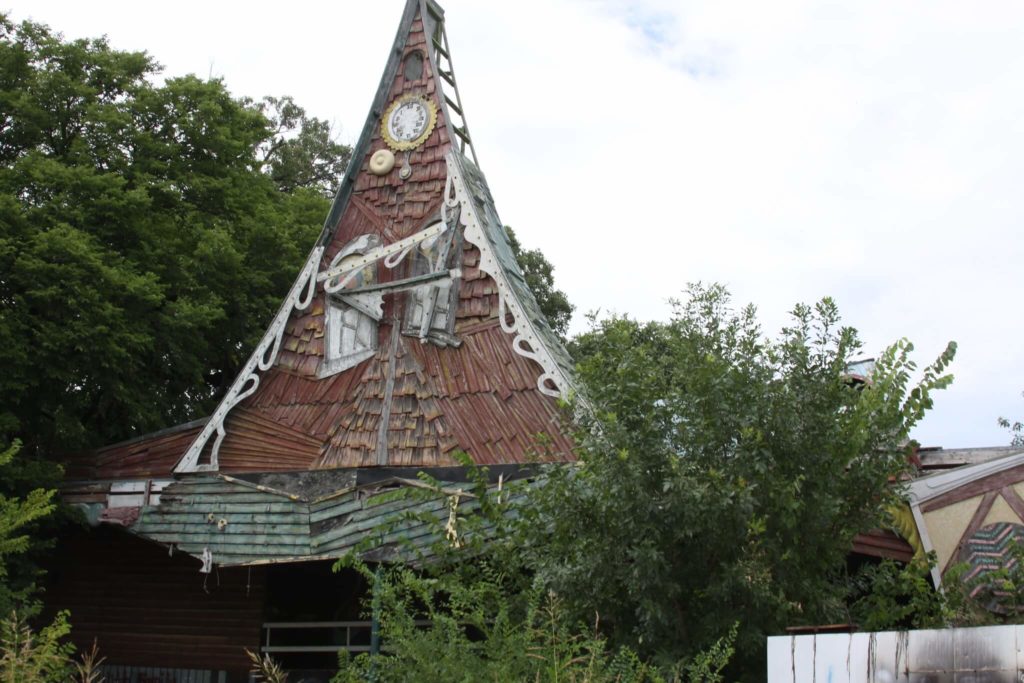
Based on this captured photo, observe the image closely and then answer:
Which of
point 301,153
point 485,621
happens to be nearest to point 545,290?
point 301,153

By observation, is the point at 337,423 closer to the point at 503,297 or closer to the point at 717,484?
the point at 503,297

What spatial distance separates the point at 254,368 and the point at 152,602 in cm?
297

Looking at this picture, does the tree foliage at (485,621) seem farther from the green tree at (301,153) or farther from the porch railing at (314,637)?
the green tree at (301,153)

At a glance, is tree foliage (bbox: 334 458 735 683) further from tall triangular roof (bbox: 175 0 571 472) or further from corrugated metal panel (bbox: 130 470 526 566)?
tall triangular roof (bbox: 175 0 571 472)

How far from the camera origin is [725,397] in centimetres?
892

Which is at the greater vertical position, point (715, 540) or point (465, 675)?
point (715, 540)

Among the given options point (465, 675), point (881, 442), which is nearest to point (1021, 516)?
point (881, 442)

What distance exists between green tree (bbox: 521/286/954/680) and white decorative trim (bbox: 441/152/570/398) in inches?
130

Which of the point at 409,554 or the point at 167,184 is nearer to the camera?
the point at 409,554

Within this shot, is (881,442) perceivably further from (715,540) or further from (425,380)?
(425,380)

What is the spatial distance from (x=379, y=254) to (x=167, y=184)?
477 centimetres

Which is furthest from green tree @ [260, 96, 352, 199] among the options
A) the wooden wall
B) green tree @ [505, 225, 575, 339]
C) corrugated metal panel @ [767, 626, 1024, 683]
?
corrugated metal panel @ [767, 626, 1024, 683]

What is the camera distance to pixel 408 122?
14.9 metres

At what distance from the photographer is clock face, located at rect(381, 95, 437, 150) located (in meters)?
14.8
